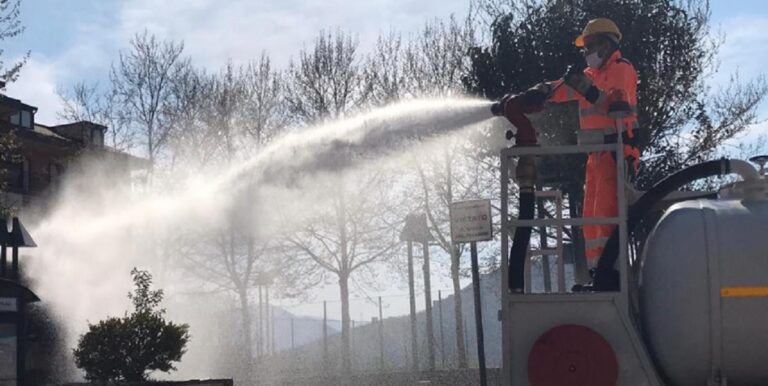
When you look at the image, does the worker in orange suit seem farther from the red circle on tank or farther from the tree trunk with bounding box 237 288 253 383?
the tree trunk with bounding box 237 288 253 383

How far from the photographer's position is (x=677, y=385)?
504 cm

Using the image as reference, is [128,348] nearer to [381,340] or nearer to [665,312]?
[665,312]

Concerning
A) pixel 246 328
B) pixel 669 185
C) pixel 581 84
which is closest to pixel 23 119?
pixel 246 328

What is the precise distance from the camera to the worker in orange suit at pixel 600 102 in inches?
Answer: 221

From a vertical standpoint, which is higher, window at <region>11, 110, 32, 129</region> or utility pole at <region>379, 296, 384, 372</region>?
window at <region>11, 110, 32, 129</region>

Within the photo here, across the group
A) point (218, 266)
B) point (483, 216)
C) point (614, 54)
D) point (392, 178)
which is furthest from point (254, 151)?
point (614, 54)

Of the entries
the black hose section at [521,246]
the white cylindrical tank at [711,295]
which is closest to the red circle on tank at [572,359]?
the white cylindrical tank at [711,295]

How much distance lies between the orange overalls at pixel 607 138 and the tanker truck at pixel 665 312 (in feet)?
1.33

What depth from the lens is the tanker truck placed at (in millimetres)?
4836

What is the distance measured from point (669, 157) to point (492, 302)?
42.8 ft

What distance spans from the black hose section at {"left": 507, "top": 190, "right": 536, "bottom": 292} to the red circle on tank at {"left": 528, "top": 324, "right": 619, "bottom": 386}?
19.7 inches

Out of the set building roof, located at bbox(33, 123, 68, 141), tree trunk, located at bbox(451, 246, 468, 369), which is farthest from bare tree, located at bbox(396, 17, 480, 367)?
building roof, located at bbox(33, 123, 68, 141)

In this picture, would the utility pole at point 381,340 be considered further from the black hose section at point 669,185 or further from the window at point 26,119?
the black hose section at point 669,185

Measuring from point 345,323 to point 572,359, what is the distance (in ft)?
83.5
